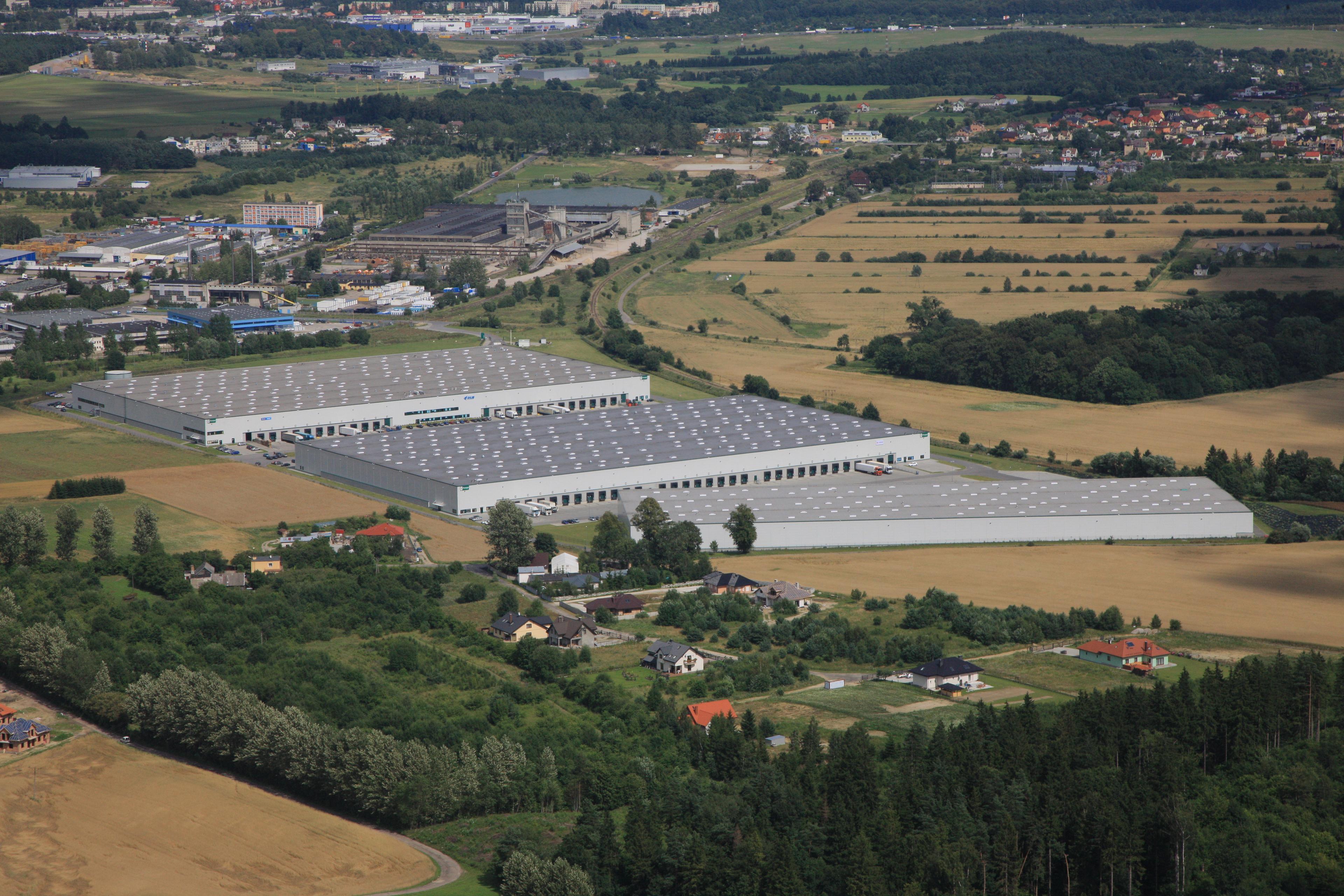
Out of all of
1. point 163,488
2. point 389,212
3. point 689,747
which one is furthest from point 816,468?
point 389,212

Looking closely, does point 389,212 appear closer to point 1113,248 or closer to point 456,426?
point 1113,248

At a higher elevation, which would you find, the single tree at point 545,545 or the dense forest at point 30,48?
the dense forest at point 30,48

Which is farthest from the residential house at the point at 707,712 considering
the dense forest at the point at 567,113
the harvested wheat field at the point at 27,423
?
the dense forest at the point at 567,113

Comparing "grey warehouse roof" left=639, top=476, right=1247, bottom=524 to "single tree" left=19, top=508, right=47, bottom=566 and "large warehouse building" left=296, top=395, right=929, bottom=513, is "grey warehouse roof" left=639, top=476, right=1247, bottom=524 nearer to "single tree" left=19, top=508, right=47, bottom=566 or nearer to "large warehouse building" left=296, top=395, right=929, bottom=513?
"large warehouse building" left=296, top=395, right=929, bottom=513

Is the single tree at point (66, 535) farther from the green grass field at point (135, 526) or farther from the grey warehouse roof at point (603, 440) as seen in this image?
the grey warehouse roof at point (603, 440)

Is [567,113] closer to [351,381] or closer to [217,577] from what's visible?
[351,381]

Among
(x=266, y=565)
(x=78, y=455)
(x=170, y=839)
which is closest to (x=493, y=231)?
(x=78, y=455)

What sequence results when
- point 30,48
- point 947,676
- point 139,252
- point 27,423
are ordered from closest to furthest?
point 947,676
point 27,423
point 139,252
point 30,48
